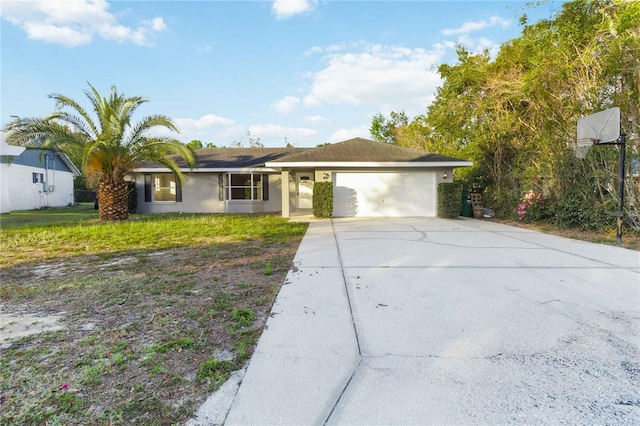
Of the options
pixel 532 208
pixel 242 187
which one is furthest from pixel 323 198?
pixel 532 208

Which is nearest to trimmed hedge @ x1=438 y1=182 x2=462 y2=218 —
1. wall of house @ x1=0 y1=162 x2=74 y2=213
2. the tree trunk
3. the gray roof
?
the gray roof

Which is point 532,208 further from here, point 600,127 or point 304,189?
point 304,189

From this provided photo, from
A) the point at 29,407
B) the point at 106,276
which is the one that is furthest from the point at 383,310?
the point at 106,276

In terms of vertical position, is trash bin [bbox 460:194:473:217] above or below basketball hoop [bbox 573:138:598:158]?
below

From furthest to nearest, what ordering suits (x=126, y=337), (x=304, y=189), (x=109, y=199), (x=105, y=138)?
(x=304, y=189)
(x=109, y=199)
(x=105, y=138)
(x=126, y=337)

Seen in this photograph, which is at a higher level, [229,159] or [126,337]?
[229,159]

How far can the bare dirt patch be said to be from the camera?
2033 millimetres

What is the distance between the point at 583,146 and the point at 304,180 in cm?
1127

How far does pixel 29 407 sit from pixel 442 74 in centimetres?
1687

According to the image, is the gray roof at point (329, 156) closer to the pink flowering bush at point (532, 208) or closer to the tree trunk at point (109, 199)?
the pink flowering bush at point (532, 208)

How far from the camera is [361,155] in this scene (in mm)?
13992

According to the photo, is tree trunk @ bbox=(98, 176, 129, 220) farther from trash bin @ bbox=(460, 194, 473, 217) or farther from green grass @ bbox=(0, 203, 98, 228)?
trash bin @ bbox=(460, 194, 473, 217)

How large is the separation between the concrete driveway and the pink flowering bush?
6260mm

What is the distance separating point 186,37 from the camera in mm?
10766
